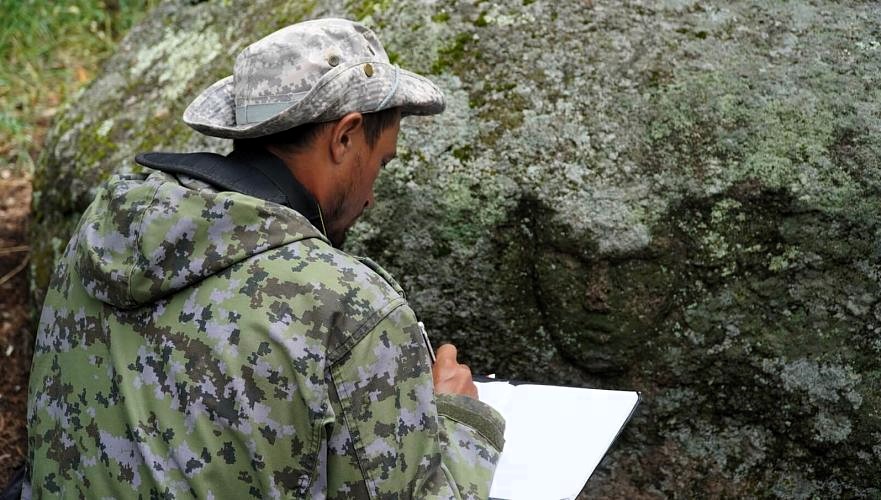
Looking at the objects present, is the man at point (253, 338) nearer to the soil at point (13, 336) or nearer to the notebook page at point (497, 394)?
the notebook page at point (497, 394)

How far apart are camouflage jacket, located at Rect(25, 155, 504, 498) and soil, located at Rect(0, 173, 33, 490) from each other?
184cm

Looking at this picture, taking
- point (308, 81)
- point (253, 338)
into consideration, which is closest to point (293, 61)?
point (308, 81)

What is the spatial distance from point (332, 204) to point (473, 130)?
36.7 inches

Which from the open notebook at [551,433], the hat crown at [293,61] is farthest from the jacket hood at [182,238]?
the open notebook at [551,433]

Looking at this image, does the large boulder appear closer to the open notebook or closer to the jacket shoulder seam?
the open notebook

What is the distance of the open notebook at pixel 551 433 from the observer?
6.89 feet

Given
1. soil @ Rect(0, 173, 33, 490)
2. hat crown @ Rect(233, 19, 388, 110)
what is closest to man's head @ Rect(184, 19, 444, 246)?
hat crown @ Rect(233, 19, 388, 110)

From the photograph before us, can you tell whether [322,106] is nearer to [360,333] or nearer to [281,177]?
[281,177]

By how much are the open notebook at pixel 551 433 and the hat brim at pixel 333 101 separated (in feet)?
2.49

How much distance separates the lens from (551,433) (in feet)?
7.40

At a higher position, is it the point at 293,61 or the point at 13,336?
the point at 293,61

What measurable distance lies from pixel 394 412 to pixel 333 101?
2.00 feet

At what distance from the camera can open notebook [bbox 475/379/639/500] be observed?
2.10 m

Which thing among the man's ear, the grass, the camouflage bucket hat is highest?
the camouflage bucket hat
